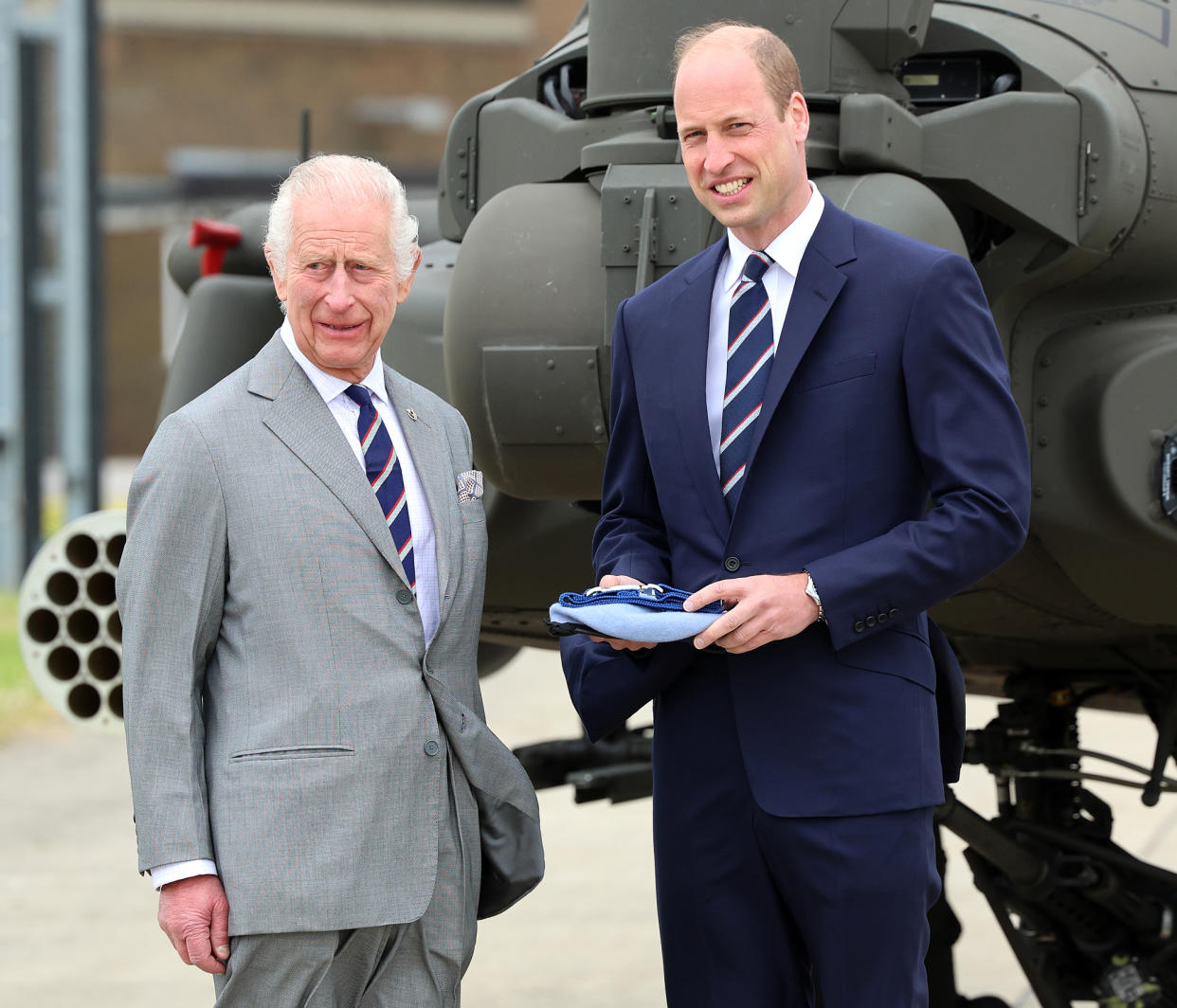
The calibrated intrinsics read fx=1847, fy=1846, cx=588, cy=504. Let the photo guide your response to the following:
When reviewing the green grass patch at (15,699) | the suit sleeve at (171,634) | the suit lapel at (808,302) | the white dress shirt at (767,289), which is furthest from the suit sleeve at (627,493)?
the green grass patch at (15,699)

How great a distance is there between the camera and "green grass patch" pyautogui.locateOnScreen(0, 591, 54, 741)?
10.2m

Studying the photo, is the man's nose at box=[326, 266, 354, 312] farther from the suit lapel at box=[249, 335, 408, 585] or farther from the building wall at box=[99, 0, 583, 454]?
the building wall at box=[99, 0, 583, 454]

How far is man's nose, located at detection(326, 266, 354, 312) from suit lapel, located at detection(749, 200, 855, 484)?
59 centimetres

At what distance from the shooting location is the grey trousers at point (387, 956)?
2496 mm

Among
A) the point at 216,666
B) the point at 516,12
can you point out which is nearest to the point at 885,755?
the point at 216,666

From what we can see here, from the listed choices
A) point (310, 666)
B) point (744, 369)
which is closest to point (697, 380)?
point (744, 369)

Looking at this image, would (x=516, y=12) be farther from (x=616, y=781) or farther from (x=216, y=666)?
(x=216, y=666)

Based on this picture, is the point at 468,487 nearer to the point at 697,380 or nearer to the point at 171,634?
the point at 697,380

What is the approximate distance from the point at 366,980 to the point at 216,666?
1.61 ft

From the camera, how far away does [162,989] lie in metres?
5.64

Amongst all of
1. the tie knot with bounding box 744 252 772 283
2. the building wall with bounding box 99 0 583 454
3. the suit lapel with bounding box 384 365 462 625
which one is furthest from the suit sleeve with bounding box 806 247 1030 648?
the building wall with bounding box 99 0 583 454

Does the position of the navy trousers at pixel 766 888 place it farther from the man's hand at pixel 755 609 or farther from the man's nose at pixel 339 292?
the man's nose at pixel 339 292

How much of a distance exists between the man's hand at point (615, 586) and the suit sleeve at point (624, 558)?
0.16 ft

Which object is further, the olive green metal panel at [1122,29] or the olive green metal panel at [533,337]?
the olive green metal panel at [1122,29]
